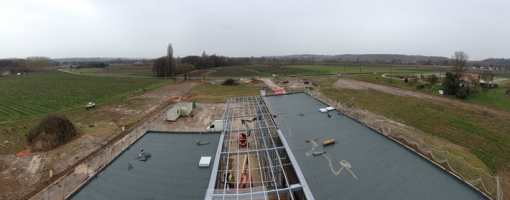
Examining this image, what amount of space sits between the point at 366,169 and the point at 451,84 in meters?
44.6

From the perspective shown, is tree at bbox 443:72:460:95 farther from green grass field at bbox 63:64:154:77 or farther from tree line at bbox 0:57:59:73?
tree line at bbox 0:57:59:73

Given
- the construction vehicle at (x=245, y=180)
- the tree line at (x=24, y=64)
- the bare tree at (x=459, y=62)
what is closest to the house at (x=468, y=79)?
the bare tree at (x=459, y=62)

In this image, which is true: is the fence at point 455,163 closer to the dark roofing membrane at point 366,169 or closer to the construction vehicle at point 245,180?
the dark roofing membrane at point 366,169

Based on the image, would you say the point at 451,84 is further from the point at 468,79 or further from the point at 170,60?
the point at 170,60

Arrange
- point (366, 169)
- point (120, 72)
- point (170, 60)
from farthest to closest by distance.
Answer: point (120, 72), point (170, 60), point (366, 169)

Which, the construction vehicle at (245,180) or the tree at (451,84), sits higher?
the tree at (451,84)

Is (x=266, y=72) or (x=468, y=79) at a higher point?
(x=266, y=72)

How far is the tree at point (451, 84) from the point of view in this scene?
127 feet

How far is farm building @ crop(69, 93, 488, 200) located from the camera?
316 inches

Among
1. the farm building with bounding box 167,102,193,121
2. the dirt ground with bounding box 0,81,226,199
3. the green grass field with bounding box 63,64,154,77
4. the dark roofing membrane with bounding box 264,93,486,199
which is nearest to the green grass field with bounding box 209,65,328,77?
the green grass field with bounding box 63,64,154,77

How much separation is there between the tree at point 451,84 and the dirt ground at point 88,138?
4372 centimetres

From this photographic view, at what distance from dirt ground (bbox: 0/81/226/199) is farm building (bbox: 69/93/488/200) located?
7630 mm

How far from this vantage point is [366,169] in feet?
30.7

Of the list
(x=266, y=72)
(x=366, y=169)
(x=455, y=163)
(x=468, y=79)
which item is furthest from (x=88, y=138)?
(x=266, y=72)
